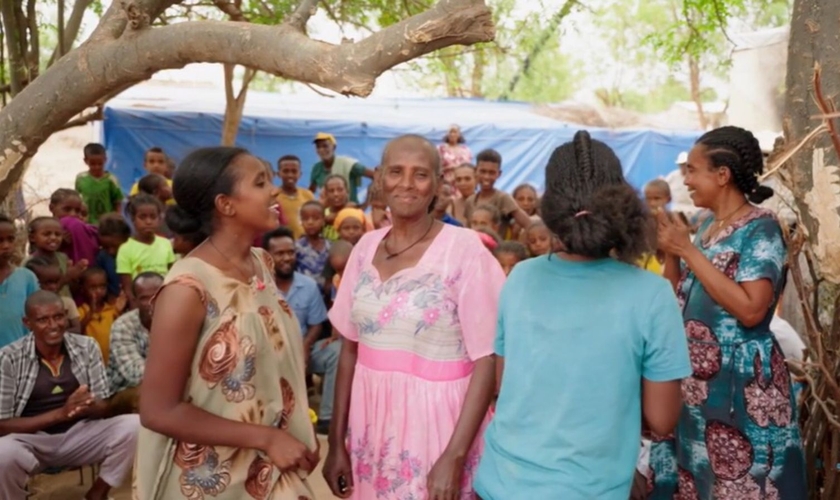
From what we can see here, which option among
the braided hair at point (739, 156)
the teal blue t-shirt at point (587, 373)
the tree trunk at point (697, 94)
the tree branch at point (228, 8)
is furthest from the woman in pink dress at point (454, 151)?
the tree trunk at point (697, 94)

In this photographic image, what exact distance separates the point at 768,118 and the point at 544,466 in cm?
1022

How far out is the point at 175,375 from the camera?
6.95 ft

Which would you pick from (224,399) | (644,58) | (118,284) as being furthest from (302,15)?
(644,58)

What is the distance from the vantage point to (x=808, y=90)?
3172mm

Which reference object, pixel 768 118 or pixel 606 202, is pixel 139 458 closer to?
pixel 606 202

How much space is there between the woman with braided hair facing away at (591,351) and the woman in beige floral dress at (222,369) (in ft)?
1.87

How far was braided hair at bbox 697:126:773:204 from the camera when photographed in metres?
2.84

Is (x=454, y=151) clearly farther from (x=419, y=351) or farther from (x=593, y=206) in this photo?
(x=593, y=206)

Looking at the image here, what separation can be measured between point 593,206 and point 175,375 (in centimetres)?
105

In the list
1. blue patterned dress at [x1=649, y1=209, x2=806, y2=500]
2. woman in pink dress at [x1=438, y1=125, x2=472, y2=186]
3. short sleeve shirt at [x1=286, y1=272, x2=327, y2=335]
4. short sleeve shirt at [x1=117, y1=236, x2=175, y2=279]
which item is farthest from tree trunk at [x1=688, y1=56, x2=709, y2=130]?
blue patterned dress at [x1=649, y1=209, x2=806, y2=500]

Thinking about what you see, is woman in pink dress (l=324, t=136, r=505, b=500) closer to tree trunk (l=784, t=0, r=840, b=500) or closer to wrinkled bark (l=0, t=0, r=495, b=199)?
wrinkled bark (l=0, t=0, r=495, b=199)

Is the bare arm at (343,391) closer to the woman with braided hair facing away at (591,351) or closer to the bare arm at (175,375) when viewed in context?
the bare arm at (175,375)

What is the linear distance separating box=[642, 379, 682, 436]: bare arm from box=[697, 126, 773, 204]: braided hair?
3.39 feet

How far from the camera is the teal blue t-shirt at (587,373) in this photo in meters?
2.01
